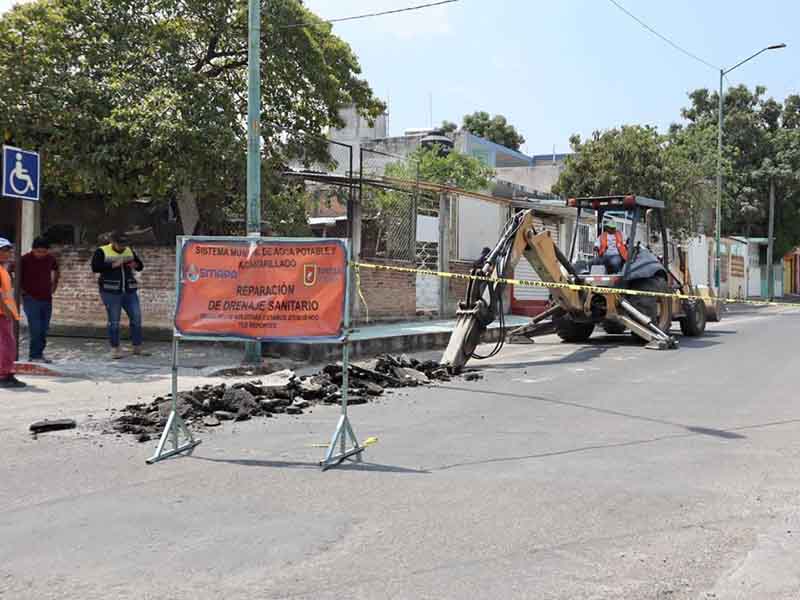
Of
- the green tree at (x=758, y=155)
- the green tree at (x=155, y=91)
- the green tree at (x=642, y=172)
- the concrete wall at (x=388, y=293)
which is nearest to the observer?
the green tree at (x=155, y=91)

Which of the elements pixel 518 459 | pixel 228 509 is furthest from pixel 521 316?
pixel 228 509

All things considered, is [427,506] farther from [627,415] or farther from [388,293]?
[388,293]

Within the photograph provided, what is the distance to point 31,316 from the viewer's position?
1190cm

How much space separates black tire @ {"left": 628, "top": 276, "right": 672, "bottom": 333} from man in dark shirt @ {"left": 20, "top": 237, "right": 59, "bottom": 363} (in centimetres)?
1022

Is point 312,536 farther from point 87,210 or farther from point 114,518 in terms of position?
point 87,210

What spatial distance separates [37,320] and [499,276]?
6.88m

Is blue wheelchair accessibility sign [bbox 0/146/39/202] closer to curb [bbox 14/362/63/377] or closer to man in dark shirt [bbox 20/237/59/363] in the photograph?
man in dark shirt [bbox 20/237/59/363]

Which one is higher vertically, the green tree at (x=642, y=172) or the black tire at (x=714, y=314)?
the green tree at (x=642, y=172)

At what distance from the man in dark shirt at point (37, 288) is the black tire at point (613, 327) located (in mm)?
9847

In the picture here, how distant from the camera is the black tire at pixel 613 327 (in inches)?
632

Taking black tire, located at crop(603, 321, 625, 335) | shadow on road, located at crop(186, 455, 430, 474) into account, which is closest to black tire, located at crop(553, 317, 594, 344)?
black tire, located at crop(603, 321, 625, 335)

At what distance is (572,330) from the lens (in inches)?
Answer: 654

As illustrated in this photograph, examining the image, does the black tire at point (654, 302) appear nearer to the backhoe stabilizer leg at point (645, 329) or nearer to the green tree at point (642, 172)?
the backhoe stabilizer leg at point (645, 329)

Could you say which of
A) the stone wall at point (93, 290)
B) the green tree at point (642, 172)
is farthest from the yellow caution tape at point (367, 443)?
the green tree at point (642, 172)
